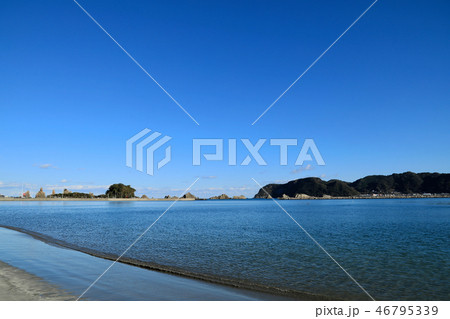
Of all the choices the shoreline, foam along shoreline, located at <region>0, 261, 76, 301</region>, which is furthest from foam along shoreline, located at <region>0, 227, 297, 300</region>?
the shoreline

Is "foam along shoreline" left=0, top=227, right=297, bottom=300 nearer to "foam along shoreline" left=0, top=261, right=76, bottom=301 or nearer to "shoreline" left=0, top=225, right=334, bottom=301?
"foam along shoreline" left=0, top=261, right=76, bottom=301

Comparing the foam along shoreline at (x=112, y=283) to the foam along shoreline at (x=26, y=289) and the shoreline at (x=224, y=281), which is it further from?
the shoreline at (x=224, y=281)

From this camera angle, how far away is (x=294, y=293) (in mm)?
9875

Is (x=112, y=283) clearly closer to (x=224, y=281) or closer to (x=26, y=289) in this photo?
(x=26, y=289)

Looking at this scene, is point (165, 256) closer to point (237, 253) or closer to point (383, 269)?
point (237, 253)

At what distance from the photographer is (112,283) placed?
10172mm

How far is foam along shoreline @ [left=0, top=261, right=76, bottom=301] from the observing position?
819 centimetres

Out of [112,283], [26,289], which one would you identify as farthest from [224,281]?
[26,289]

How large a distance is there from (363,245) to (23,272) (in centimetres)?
1933

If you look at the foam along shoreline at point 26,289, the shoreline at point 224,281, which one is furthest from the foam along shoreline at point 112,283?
the shoreline at point 224,281

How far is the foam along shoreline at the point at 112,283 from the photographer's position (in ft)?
29.0

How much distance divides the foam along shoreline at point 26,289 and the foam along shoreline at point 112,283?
0.02m
